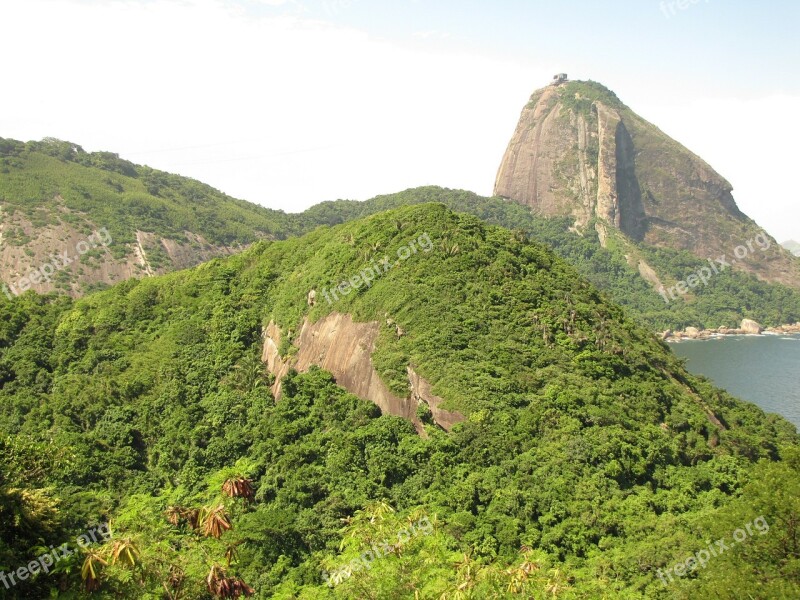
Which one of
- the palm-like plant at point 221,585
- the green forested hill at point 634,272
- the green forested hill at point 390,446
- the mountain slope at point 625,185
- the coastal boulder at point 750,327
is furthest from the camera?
the mountain slope at point 625,185

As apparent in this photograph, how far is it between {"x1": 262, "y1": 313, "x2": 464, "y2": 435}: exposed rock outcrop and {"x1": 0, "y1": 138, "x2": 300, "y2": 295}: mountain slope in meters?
50.2

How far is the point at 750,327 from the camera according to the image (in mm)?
132750

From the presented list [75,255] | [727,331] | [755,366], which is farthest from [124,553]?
[727,331]

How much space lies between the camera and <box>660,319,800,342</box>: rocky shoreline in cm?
12699

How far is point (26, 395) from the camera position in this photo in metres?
48.7

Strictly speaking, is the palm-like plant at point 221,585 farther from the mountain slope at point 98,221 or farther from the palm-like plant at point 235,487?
the mountain slope at point 98,221

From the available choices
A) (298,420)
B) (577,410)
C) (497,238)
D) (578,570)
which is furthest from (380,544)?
(497,238)

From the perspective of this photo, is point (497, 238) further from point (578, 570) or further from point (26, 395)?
point (26, 395)

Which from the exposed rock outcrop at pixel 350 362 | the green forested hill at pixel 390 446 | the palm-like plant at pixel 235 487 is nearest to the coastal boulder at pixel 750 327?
the green forested hill at pixel 390 446

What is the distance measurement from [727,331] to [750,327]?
4892 mm

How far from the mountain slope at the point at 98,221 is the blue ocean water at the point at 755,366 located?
66.4 meters

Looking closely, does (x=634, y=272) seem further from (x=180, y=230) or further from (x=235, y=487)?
(x=235, y=487)

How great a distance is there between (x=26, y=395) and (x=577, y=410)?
34869 mm

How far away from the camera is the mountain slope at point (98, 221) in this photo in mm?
89750
